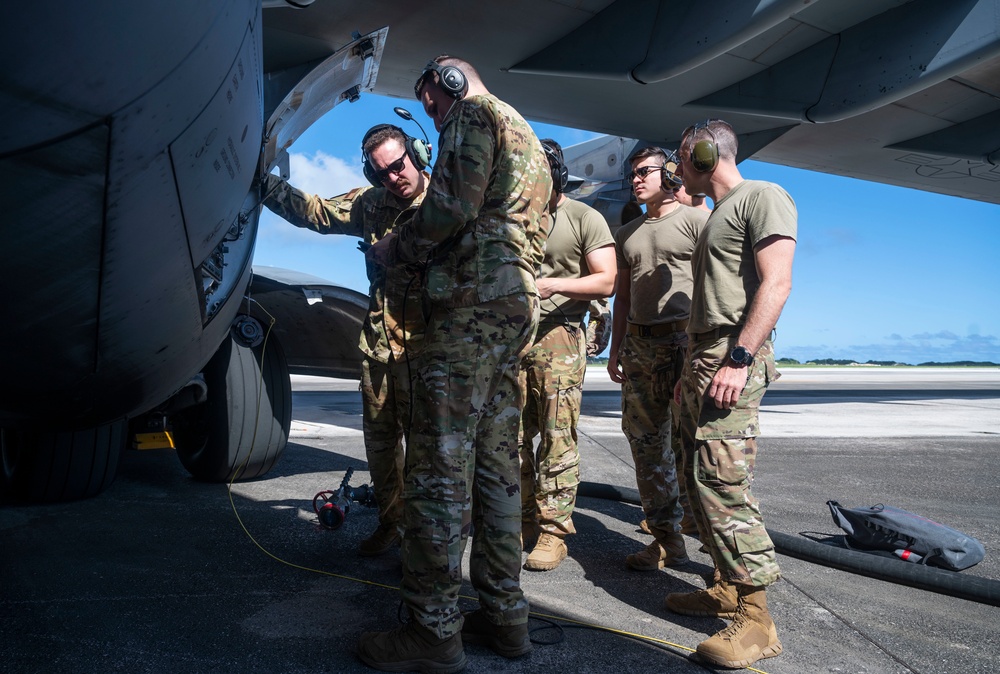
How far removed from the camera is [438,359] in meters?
2.22

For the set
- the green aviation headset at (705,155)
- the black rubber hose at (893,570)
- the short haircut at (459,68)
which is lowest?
the black rubber hose at (893,570)

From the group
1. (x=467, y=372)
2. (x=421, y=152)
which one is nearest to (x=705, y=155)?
(x=421, y=152)

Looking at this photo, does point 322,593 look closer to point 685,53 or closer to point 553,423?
point 553,423

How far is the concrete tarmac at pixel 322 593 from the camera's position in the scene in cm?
225

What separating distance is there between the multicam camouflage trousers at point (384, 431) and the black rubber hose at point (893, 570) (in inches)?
70.2

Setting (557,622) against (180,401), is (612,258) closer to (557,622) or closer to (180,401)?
(557,622)

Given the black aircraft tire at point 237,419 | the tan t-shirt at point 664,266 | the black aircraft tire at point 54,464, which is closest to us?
the tan t-shirt at point 664,266

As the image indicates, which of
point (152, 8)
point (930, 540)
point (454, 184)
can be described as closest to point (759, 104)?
point (930, 540)

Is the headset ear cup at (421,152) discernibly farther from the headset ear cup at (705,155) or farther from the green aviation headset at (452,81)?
the headset ear cup at (705,155)

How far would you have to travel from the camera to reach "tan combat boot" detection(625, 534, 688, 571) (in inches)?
126

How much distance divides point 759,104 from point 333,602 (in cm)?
527

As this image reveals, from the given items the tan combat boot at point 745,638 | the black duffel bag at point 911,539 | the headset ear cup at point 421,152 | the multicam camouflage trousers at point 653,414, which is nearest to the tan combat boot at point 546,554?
the multicam camouflage trousers at point 653,414

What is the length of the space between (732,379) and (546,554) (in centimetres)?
127

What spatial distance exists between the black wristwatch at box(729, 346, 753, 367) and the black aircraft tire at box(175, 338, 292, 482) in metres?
2.87
